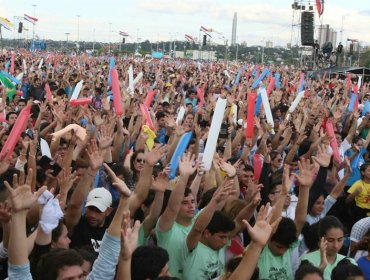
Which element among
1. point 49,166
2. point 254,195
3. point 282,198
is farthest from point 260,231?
point 49,166

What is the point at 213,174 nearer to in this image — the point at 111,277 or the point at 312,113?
the point at 111,277

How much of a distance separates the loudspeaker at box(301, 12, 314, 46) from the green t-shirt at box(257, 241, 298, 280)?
2877 centimetres

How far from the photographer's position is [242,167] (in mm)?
6125

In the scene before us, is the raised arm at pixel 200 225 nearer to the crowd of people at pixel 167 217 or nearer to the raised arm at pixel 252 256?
the crowd of people at pixel 167 217

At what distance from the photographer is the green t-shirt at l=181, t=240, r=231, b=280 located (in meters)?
3.83

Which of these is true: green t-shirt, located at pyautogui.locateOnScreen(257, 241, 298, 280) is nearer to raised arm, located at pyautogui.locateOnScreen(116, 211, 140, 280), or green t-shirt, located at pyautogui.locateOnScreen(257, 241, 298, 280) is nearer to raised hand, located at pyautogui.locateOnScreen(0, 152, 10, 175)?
raised arm, located at pyautogui.locateOnScreen(116, 211, 140, 280)

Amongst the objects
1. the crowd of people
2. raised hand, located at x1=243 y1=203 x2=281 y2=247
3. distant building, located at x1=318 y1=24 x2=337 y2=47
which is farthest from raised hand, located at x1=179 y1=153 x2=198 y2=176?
distant building, located at x1=318 y1=24 x2=337 y2=47

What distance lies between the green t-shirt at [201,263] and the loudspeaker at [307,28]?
29.0 metres

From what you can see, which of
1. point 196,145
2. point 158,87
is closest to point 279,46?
point 158,87

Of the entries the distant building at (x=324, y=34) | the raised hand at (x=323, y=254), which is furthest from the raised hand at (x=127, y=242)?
the distant building at (x=324, y=34)

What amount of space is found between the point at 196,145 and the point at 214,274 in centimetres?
322

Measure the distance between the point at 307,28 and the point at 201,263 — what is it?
97.5ft

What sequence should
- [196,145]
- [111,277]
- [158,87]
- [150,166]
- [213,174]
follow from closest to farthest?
[111,277], [150,166], [213,174], [196,145], [158,87]

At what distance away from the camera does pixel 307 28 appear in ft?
105
